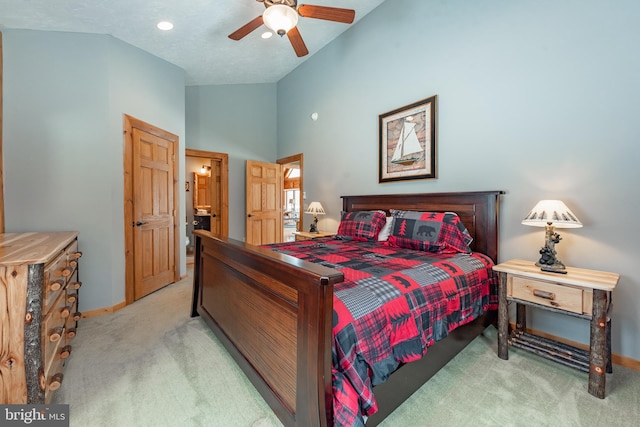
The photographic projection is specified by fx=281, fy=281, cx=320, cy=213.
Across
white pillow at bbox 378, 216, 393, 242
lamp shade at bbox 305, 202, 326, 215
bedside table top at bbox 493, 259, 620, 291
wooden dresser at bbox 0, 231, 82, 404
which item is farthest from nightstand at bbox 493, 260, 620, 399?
wooden dresser at bbox 0, 231, 82, 404

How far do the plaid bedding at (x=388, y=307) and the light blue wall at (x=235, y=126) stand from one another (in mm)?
3291

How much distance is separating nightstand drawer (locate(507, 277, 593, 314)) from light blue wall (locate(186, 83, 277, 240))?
447 cm

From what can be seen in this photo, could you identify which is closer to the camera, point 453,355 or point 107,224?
point 453,355

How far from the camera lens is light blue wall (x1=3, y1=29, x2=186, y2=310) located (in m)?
2.59

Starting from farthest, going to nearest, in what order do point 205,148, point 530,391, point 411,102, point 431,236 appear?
point 205,148 < point 411,102 < point 431,236 < point 530,391

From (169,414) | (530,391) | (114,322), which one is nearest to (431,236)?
(530,391)

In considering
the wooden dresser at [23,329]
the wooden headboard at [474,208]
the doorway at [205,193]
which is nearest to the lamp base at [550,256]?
the wooden headboard at [474,208]

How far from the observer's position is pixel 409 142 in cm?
323

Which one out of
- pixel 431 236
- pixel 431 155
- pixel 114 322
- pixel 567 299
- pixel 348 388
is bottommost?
pixel 114 322

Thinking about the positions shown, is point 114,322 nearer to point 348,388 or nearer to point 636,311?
point 348,388

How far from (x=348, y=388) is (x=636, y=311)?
7.25 ft

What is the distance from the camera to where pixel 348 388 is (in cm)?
114

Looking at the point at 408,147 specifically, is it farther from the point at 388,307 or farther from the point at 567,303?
the point at 388,307

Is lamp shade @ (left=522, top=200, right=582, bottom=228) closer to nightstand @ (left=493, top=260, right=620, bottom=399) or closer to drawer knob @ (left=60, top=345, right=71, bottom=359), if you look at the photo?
nightstand @ (left=493, top=260, right=620, bottom=399)
